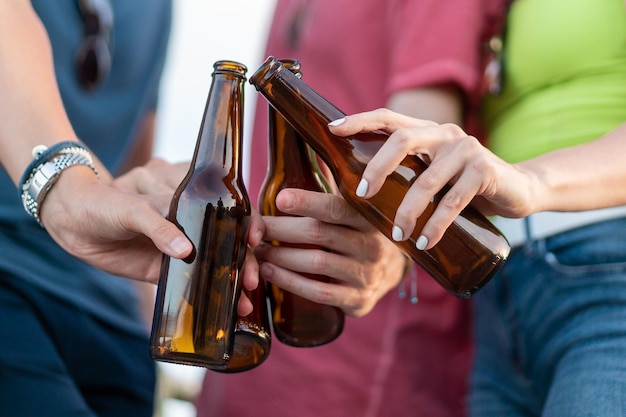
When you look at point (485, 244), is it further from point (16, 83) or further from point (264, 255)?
point (16, 83)

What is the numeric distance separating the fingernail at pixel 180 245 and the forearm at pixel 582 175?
0.33 meters

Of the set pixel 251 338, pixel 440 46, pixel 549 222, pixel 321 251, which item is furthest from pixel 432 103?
pixel 251 338

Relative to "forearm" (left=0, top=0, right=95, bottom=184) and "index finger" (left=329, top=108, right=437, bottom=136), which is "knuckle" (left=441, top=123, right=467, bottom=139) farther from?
"forearm" (left=0, top=0, right=95, bottom=184)

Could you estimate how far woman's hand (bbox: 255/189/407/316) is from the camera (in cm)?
75

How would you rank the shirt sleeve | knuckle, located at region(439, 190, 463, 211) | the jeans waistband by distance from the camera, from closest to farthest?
knuckle, located at region(439, 190, 463, 211), the jeans waistband, the shirt sleeve

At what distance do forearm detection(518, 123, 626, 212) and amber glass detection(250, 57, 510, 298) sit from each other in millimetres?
74

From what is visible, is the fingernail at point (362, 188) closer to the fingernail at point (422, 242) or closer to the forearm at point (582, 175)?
the fingernail at point (422, 242)

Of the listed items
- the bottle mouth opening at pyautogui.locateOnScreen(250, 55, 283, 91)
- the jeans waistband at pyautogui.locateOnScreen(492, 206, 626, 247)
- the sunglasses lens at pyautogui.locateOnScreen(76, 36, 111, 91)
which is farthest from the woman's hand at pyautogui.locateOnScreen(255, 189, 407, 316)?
the sunglasses lens at pyautogui.locateOnScreen(76, 36, 111, 91)

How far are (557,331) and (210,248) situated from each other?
1.43ft

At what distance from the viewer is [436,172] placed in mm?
647

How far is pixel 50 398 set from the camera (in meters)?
0.86

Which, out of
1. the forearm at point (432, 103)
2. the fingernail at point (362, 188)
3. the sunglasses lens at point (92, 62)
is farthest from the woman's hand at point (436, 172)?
the sunglasses lens at point (92, 62)

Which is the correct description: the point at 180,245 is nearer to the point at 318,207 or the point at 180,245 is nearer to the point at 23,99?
the point at 318,207

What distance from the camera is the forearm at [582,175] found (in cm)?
73
